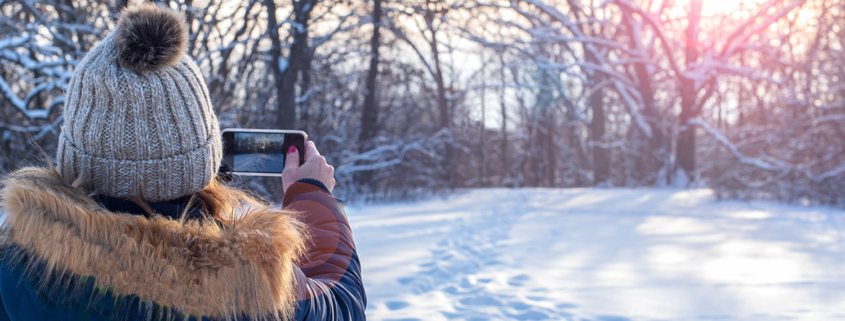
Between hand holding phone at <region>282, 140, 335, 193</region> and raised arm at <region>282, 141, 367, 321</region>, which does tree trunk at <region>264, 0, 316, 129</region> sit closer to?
hand holding phone at <region>282, 140, 335, 193</region>

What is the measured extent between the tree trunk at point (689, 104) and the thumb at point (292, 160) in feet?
40.5

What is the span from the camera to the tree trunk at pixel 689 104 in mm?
11500

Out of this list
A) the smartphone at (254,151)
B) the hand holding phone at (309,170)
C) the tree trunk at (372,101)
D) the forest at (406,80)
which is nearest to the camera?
the hand holding phone at (309,170)

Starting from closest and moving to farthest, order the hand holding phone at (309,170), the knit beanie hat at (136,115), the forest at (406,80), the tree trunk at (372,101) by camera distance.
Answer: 1. the knit beanie hat at (136,115)
2. the hand holding phone at (309,170)
3. the forest at (406,80)
4. the tree trunk at (372,101)

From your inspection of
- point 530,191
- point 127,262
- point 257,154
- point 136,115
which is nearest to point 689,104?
point 530,191

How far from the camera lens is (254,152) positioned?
1.40 metres

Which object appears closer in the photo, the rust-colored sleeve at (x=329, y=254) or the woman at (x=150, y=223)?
the woman at (x=150, y=223)

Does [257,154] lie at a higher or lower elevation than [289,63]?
lower

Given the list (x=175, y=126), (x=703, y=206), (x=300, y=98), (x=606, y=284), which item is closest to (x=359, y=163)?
(x=300, y=98)

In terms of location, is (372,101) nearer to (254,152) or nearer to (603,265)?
(603,265)

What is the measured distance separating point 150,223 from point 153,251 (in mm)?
52

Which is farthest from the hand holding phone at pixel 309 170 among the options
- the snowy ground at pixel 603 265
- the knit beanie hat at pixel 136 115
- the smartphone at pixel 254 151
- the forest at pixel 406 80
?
the forest at pixel 406 80

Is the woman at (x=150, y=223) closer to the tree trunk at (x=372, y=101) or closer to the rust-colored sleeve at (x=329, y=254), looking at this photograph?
the rust-colored sleeve at (x=329, y=254)

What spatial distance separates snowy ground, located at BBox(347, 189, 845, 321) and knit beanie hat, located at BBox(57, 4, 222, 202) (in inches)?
70.2
